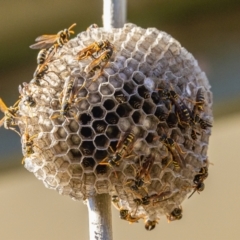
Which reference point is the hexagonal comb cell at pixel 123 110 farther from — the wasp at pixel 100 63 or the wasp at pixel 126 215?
the wasp at pixel 126 215

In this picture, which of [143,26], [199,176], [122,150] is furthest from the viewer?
[143,26]

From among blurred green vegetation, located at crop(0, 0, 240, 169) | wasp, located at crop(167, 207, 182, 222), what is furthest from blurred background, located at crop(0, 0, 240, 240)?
wasp, located at crop(167, 207, 182, 222)

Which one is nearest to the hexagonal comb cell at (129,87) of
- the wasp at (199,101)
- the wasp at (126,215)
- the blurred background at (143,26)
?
the wasp at (199,101)

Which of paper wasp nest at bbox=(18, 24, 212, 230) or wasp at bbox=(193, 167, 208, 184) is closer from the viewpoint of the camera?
paper wasp nest at bbox=(18, 24, 212, 230)

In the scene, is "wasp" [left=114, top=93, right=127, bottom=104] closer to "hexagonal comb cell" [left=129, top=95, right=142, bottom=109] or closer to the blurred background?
"hexagonal comb cell" [left=129, top=95, right=142, bottom=109]

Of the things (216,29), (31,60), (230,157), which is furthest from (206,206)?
(31,60)

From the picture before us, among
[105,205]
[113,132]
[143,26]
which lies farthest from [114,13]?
[143,26]

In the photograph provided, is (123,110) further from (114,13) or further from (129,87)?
(114,13)
